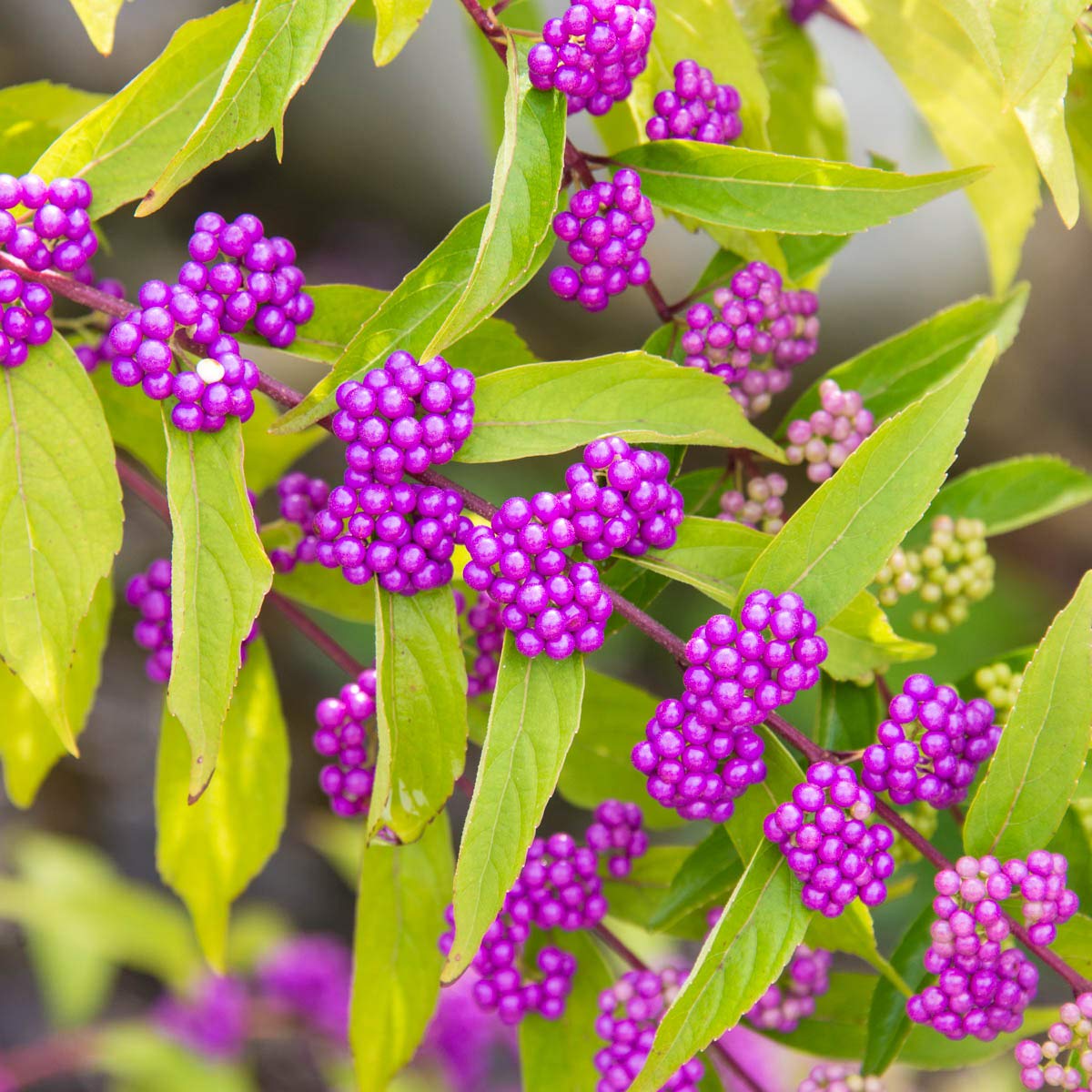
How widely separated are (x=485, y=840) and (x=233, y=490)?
31 centimetres

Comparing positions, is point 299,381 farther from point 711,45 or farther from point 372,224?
point 711,45

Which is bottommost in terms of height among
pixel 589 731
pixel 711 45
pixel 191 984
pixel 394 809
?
pixel 191 984

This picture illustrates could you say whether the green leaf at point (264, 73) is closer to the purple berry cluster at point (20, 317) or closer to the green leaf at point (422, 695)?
the purple berry cluster at point (20, 317)

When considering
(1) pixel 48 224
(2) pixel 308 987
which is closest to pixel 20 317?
(1) pixel 48 224

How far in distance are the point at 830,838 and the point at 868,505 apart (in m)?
0.25

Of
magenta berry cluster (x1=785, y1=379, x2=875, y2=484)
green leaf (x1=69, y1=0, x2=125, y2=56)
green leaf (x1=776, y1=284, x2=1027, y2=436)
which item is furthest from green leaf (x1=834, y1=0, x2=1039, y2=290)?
green leaf (x1=69, y1=0, x2=125, y2=56)

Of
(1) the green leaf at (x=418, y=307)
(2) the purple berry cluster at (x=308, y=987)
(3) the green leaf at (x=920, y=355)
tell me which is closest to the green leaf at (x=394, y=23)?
(1) the green leaf at (x=418, y=307)

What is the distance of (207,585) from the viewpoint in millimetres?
832

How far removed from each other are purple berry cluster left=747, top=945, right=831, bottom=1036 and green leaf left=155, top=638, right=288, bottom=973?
52 centimetres

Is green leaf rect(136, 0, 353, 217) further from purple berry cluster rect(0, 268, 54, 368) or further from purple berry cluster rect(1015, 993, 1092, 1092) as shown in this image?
purple berry cluster rect(1015, 993, 1092, 1092)

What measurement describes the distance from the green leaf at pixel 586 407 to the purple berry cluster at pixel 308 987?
92.8 inches

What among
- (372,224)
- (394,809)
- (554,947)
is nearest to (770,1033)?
(554,947)

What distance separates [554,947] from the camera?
1183mm

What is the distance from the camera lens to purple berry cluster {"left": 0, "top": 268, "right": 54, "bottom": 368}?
900 mm
